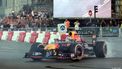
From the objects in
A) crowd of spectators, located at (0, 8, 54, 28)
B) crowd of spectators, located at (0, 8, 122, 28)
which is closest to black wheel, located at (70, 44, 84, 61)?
crowd of spectators, located at (0, 8, 54, 28)

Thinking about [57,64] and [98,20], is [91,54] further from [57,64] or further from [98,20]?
[98,20]

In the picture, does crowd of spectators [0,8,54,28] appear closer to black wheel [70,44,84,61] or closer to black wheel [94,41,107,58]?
black wheel [94,41,107,58]

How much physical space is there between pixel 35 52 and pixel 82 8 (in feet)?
94.5

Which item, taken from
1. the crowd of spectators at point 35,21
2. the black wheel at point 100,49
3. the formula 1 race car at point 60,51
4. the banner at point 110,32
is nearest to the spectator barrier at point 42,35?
the banner at point 110,32

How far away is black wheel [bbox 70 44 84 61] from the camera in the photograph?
14627mm

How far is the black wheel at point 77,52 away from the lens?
1463 centimetres

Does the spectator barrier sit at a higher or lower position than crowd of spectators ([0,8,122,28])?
lower

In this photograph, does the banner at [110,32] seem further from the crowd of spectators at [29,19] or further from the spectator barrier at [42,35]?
the crowd of spectators at [29,19]

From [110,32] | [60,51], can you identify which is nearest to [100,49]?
[60,51]

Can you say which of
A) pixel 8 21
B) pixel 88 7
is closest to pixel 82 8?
pixel 88 7

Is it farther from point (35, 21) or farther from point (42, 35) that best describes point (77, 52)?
point (35, 21)

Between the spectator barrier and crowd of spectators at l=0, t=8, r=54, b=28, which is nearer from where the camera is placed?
the spectator barrier

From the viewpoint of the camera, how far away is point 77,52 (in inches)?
583

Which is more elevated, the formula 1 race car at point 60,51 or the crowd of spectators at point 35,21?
the crowd of spectators at point 35,21
